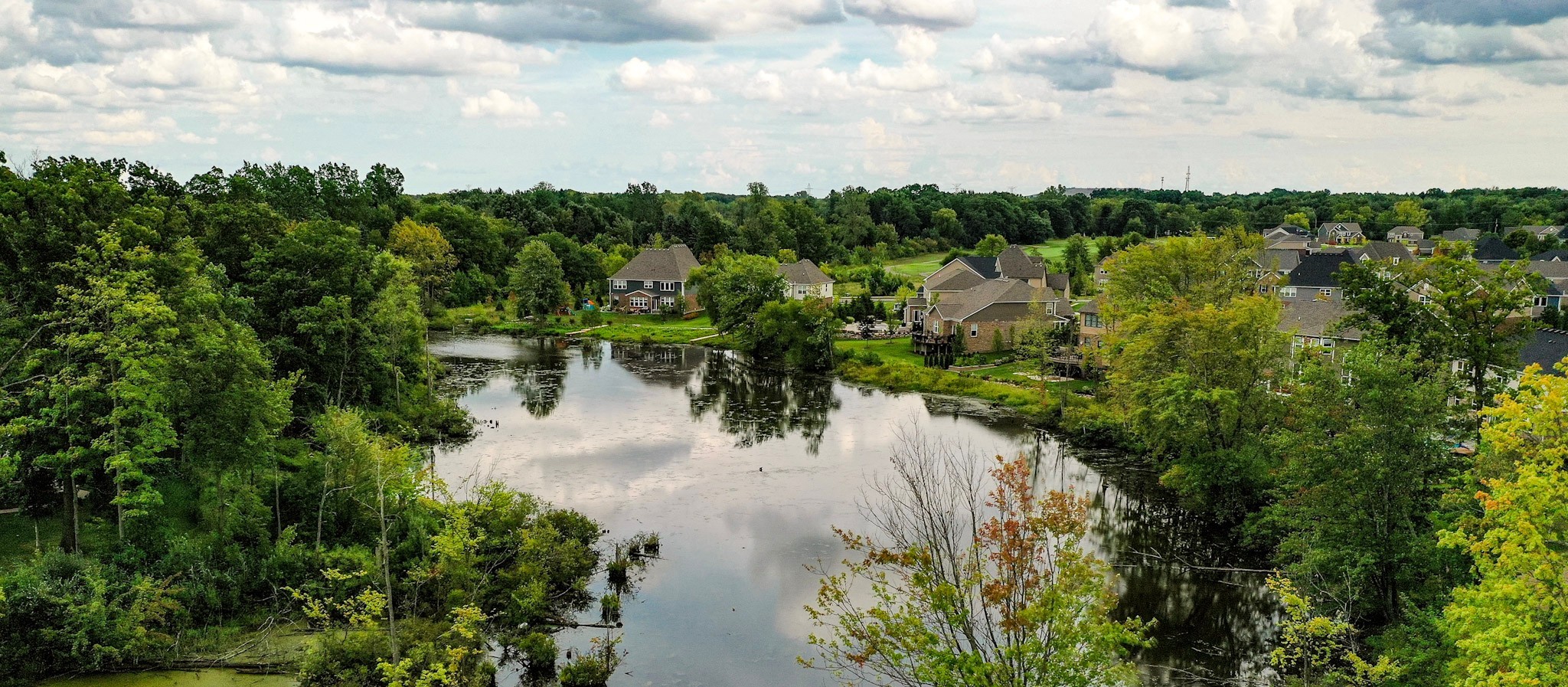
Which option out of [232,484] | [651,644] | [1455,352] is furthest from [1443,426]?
[232,484]

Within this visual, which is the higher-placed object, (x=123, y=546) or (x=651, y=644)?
(x=123, y=546)

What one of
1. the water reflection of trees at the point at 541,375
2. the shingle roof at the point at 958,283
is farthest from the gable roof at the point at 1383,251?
the water reflection of trees at the point at 541,375

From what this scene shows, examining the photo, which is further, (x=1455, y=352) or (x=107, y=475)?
(x=1455, y=352)

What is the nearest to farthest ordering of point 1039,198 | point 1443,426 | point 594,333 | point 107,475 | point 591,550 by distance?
point 1443,426
point 107,475
point 591,550
point 594,333
point 1039,198

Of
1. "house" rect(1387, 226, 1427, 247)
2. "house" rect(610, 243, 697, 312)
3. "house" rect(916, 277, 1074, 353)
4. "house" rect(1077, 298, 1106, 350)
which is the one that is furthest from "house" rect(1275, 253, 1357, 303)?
"house" rect(1387, 226, 1427, 247)

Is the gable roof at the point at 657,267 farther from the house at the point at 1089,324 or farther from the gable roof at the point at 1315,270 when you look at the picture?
the gable roof at the point at 1315,270

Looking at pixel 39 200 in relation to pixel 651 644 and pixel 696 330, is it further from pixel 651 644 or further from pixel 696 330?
pixel 696 330
